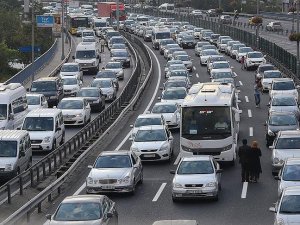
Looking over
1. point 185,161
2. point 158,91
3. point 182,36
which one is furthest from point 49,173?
point 182,36

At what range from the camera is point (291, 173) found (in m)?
26.5

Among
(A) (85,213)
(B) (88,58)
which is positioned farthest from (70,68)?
(A) (85,213)

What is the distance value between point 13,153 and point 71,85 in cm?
2759

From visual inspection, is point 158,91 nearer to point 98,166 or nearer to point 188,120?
point 188,120

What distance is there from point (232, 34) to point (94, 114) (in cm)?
5694

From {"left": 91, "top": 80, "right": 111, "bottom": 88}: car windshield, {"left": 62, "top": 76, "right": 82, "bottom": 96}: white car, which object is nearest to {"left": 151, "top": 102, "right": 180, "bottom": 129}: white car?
{"left": 91, "top": 80, "right": 111, "bottom": 88}: car windshield

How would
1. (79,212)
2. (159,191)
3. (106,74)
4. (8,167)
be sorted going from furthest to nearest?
(106,74) → (8,167) → (159,191) → (79,212)

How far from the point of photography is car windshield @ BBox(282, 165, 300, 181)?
86.4ft

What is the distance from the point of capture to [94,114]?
51.8 metres

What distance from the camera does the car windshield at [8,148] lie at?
31594 mm

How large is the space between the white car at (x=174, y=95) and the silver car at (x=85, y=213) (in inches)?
1039

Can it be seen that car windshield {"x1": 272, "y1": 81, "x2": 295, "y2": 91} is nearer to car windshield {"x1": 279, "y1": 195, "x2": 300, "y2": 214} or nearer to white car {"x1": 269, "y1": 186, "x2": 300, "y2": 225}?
white car {"x1": 269, "y1": 186, "x2": 300, "y2": 225}

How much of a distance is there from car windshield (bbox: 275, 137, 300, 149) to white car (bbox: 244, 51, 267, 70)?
4043 cm

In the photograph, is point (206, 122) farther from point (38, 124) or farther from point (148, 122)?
point (38, 124)
